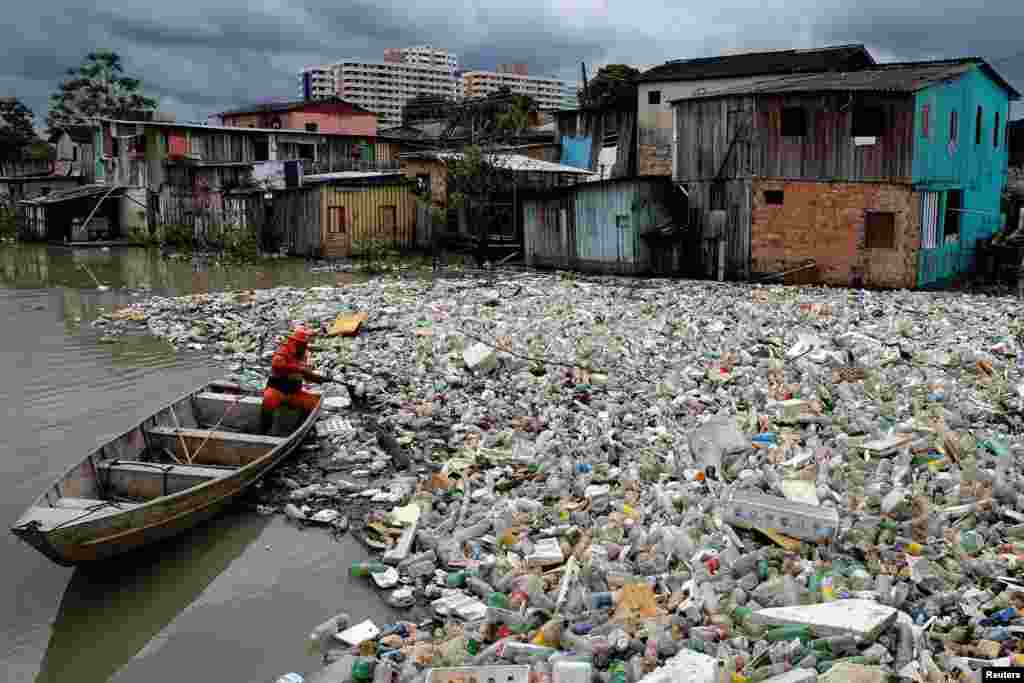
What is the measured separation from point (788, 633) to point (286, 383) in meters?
6.43

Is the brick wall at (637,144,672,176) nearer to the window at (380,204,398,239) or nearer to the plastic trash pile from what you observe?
the window at (380,204,398,239)

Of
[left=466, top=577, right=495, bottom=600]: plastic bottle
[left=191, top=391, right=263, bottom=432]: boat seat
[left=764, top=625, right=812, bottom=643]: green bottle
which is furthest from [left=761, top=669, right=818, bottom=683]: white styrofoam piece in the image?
[left=191, top=391, right=263, bottom=432]: boat seat

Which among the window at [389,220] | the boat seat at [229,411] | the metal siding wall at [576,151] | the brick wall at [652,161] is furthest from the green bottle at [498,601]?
the metal siding wall at [576,151]

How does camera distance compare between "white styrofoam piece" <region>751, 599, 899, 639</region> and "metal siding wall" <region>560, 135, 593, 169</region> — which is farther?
"metal siding wall" <region>560, 135, 593, 169</region>

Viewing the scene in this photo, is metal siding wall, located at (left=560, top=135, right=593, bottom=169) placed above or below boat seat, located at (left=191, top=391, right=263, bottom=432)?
above

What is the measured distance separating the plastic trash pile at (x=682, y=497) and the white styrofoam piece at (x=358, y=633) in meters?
0.03

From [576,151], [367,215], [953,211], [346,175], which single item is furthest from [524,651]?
[346,175]

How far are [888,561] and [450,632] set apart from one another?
313 centimetres

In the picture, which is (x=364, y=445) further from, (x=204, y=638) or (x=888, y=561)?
(x=888, y=561)

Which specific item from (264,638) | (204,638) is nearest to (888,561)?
(264,638)

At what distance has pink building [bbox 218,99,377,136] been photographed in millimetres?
45594

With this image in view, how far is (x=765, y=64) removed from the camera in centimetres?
2927

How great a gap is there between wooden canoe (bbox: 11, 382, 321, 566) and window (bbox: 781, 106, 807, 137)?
14998 millimetres

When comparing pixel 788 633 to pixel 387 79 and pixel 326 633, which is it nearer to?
pixel 326 633
